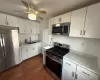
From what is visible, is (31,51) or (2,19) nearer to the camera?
(2,19)

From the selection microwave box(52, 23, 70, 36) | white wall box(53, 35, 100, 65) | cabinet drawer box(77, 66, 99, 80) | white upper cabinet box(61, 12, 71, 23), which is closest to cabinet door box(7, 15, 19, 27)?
microwave box(52, 23, 70, 36)

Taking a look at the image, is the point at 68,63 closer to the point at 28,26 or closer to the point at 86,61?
the point at 86,61

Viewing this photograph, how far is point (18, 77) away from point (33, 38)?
240 cm

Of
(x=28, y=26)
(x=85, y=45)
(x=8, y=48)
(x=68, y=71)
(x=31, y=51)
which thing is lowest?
(x=68, y=71)

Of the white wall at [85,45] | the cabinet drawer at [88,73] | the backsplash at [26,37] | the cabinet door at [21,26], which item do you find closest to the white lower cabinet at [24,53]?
the backsplash at [26,37]

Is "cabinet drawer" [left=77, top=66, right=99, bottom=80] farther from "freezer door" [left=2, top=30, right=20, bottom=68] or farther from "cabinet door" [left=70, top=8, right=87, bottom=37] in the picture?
"freezer door" [left=2, top=30, right=20, bottom=68]

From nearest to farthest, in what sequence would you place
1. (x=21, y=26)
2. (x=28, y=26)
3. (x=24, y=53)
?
(x=21, y=26) → (x=24, y=53) → (x=28, y=26)

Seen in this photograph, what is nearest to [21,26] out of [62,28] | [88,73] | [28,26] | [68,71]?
[28,26]

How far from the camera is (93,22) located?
4.20 ft

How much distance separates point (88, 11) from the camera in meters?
1.34

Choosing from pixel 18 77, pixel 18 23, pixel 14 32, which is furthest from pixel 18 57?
pixel 18 23

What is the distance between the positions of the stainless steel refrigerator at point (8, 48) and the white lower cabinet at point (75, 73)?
214 centimetres

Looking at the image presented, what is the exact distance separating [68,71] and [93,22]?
1.42 metres

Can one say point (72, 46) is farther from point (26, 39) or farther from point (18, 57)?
point (26, 39)
